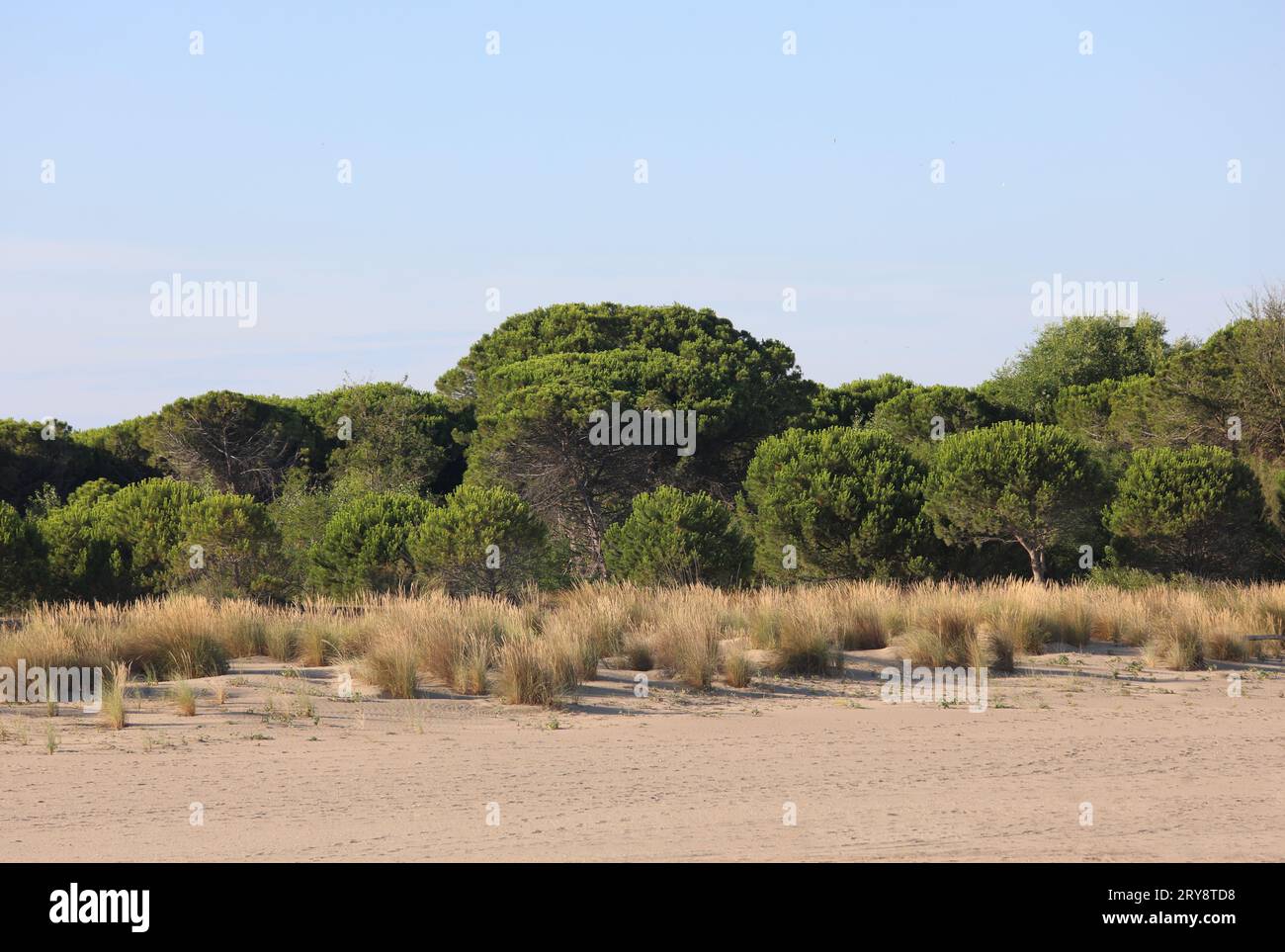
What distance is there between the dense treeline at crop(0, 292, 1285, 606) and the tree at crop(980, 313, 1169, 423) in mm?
122

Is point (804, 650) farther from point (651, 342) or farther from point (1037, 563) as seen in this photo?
point (651, 342)

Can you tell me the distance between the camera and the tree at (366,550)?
77.8 feet

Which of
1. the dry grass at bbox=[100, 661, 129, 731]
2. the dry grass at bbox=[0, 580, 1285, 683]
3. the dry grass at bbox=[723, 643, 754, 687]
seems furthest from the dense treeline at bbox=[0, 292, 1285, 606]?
the dry grass at bbox=[100, 661, 129, 731]

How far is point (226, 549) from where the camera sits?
2364 centimetres

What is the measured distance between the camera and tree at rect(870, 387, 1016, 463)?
40.1 metres

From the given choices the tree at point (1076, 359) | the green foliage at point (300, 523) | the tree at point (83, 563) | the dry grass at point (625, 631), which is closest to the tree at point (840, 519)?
the dry grass at point (625, 631)

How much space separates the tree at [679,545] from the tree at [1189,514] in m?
7.50

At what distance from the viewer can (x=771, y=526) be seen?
85.4ft

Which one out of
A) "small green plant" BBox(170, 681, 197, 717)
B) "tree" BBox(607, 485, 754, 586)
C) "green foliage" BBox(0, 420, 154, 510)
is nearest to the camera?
"small green plant" BBox(170, 681, 197, 717)

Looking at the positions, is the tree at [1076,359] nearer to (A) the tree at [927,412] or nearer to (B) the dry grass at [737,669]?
(A) the tree at [927,412]

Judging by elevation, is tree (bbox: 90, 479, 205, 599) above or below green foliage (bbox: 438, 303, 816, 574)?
below

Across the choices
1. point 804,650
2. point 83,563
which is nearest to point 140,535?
point 83,563

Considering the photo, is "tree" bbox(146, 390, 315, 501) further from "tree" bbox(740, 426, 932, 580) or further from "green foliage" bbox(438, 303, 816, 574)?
"tree" bbox(740, 426, 932, 580)

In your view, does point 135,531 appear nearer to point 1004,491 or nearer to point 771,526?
→ point 771,526
